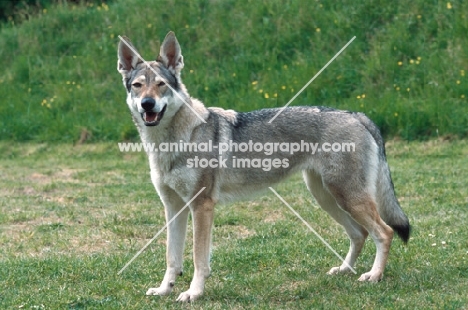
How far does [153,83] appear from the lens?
5.68m

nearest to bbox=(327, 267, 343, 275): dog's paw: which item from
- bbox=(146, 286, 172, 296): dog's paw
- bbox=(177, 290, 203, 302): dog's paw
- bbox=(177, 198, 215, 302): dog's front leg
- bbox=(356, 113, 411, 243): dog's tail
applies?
bbox=(356, 113, 411, 243): dog's tail

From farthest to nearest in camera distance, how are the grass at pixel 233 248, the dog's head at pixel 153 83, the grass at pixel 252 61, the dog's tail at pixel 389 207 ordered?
1. the grass at pixel 252 61
2. the dog's tail at pixel 389 207
3. the dog's head at pixel 153 83
4. the grass at pixel 233 248

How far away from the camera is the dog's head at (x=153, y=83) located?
221 inches

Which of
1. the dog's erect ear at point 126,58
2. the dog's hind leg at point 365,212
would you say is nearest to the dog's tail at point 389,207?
the dog's hind leg at point 365,212

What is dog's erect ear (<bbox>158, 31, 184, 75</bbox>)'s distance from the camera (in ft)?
19.5

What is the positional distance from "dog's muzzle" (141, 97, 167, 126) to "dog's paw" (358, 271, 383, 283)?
1.99 meters

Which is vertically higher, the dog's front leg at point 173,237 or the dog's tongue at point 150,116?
the dog's tongue at point 150,116

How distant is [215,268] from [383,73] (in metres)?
8.16

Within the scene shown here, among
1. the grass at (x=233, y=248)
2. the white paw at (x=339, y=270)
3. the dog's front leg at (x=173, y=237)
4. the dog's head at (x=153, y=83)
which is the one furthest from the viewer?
the white paw at (x=339, y=270)

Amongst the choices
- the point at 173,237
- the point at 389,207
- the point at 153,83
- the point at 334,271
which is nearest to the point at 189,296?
the point at 173,237

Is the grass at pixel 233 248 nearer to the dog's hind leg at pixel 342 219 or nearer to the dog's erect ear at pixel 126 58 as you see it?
the dog's hind leg at pixel 342 219

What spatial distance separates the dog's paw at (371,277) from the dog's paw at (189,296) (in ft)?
4.27

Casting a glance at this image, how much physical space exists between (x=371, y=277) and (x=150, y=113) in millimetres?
2105

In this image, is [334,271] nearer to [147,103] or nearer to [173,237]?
[173,237]
